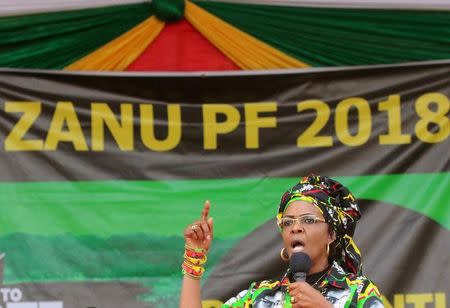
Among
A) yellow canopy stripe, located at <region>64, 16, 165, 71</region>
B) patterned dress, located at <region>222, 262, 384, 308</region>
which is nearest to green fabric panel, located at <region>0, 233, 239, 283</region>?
yellow canopy stripe, located at <region>64, 16, 165, 71</region>

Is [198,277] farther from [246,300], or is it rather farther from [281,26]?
[281,26]

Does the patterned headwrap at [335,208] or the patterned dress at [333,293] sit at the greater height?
the patterned headwrap at [335,208]

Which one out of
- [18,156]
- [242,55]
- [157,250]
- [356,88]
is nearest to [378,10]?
[356,88]

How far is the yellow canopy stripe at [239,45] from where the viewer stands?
4371 mm

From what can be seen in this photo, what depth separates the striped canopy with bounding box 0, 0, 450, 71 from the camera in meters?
4.36

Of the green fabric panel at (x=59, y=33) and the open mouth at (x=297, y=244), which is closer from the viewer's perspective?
the open mouth at (x=297, y=244)

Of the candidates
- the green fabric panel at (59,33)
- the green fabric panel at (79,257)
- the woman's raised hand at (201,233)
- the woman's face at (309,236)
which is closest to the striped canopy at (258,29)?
the green fabric panel at (59,33)

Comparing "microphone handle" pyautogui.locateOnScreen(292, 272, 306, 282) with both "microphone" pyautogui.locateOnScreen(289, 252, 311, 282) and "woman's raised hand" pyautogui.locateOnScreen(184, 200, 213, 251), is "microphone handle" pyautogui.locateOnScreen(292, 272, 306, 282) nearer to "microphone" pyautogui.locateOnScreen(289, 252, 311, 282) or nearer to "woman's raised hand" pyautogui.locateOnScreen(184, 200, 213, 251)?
"microphone" pyautogui.locateOnScreen(289, 252, 311, 282)

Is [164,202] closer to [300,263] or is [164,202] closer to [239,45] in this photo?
[239,45]

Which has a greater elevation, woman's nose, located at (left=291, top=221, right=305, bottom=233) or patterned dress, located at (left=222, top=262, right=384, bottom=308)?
woman's nose, located at (left=291, top=221, right=305, bottom=233)

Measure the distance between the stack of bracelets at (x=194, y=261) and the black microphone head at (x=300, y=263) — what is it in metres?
0.29

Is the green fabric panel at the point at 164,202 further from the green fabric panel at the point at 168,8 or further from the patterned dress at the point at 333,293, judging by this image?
the patterned dress at the point at 333,293

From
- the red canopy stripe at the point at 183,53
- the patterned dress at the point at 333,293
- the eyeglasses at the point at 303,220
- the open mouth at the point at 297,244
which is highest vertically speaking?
the red canopy stripe at the point at 183,53

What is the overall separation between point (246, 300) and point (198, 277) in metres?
0.18
